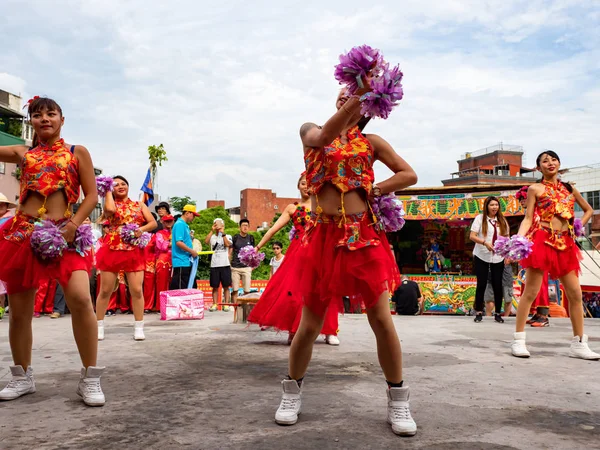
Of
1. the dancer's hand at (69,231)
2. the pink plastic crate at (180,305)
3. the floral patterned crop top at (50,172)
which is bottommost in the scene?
the pink plastic crate at (180,305)

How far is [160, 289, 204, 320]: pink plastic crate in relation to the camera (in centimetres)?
913

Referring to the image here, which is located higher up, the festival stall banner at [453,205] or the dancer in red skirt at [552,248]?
→ the festival stall banner at [453,205]

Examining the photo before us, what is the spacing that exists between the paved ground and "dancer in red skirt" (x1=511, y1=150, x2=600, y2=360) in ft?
0.98

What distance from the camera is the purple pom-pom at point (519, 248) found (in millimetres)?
5355

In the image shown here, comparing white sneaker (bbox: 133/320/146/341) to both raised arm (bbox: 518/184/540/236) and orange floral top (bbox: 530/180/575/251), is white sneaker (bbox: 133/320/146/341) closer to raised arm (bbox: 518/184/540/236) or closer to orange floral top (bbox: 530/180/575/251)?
raised arm (bbox: 518/184/540/236)

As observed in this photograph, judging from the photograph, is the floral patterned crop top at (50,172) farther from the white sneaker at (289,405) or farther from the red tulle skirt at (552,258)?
the red tulle skirt at (552,258)

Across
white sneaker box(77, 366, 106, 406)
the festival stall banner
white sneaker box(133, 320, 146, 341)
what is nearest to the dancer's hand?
white sneaker box(77, 366, 106, 406)

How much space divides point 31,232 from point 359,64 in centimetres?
237

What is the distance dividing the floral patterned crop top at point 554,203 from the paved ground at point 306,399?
141 centimetres

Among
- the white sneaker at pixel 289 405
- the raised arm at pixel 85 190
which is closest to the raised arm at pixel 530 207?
the white sneaker at pixel 289 405

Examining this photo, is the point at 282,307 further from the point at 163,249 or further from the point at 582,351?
the point at 163,249

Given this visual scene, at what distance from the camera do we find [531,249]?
5398 millimetres

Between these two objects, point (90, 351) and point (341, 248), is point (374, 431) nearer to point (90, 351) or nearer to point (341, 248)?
point (341, 248)

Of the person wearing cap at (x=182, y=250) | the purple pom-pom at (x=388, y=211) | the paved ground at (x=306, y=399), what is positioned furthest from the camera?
the person wearing cap at (x=182, y=250)
